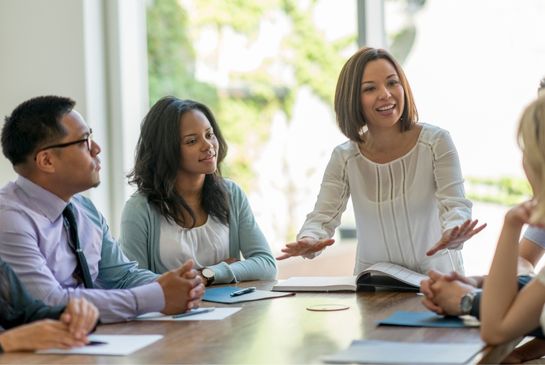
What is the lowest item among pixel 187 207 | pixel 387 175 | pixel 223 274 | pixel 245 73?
pixel 223 274

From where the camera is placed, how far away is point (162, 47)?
9.77m

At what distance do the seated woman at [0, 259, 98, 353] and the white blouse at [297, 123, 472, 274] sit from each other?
115 cm

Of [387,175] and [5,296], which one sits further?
[387,175]

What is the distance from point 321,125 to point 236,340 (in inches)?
272

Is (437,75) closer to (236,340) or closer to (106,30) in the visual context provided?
(106,30)

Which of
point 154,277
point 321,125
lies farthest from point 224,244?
point 321,125

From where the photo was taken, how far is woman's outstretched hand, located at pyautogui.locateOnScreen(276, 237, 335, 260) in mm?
3227

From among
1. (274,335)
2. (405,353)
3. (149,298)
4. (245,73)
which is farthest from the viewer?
(245,73)

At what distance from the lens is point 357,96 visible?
→ 352cm

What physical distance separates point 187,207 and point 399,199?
0.83 metres

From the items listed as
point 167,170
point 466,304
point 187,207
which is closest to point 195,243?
point 187,207

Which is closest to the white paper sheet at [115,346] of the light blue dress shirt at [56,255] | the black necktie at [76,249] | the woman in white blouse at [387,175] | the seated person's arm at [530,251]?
the light blue dress shirt at [56,255]

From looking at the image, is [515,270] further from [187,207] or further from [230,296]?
[187,207]

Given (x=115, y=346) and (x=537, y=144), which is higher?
(x=537, y=144)
